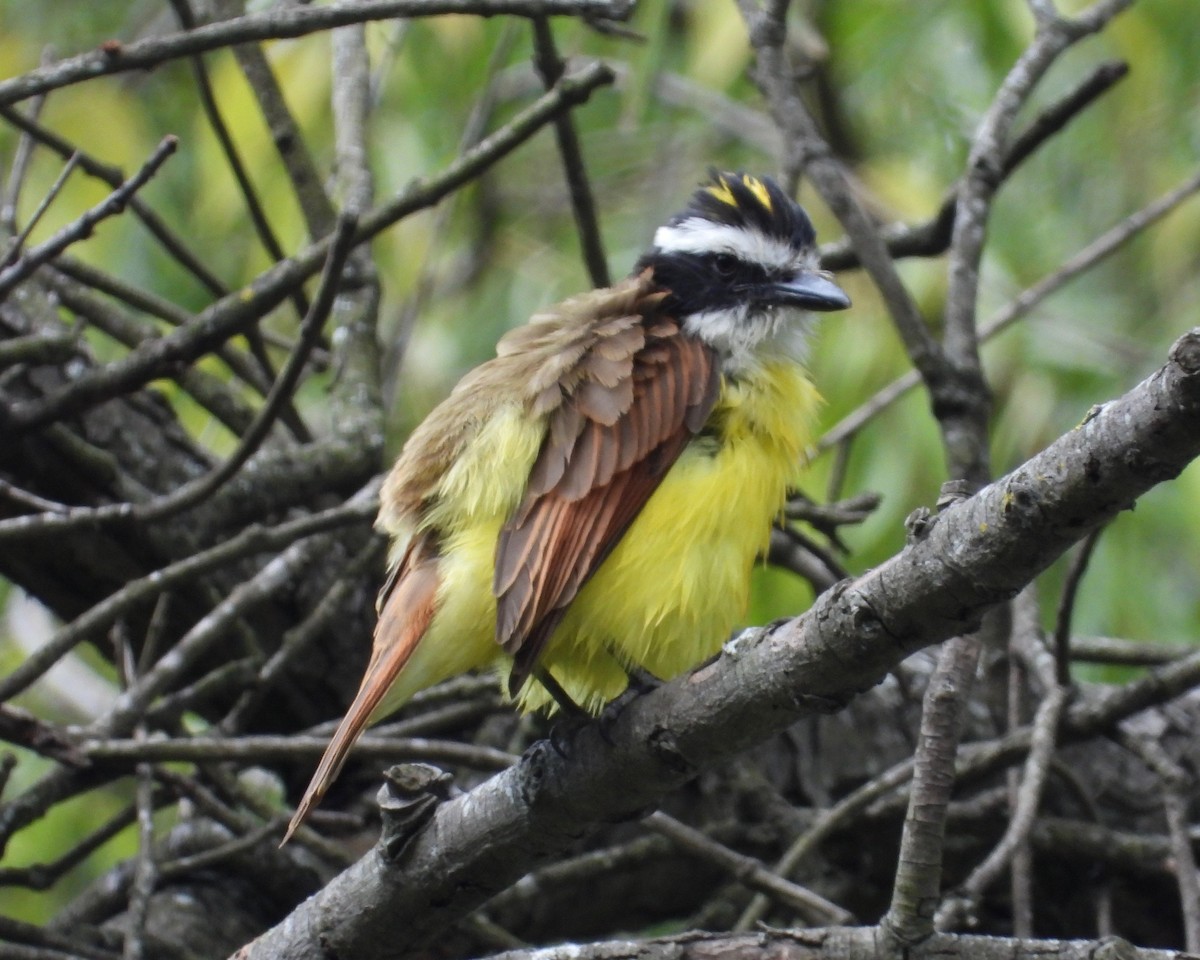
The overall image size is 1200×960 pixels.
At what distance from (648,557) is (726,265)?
3.13 feet

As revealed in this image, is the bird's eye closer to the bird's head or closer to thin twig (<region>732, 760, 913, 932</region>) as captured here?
the bird's head

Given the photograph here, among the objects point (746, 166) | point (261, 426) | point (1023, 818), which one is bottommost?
point (1023, 818)

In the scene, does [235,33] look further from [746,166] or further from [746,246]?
[746,166]

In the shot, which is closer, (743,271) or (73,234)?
(73,234)

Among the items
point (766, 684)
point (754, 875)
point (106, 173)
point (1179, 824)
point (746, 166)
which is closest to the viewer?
point (766, 684)

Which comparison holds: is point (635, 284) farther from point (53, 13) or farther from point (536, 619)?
point (53, 13)

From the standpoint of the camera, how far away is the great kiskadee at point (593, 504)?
333 centimetres

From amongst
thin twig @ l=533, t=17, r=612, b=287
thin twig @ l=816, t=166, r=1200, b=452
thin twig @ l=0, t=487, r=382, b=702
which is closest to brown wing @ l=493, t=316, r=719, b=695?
thin twig @ l=0, t=487, r=382, b=702

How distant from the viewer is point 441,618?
335 centimetres

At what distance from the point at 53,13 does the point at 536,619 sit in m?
5.99

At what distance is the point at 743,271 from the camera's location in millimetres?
3982

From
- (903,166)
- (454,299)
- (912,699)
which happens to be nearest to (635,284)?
(912,699)

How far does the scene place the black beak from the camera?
389 centimetres

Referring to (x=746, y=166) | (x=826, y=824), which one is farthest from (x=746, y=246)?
(x=746, y=166)
